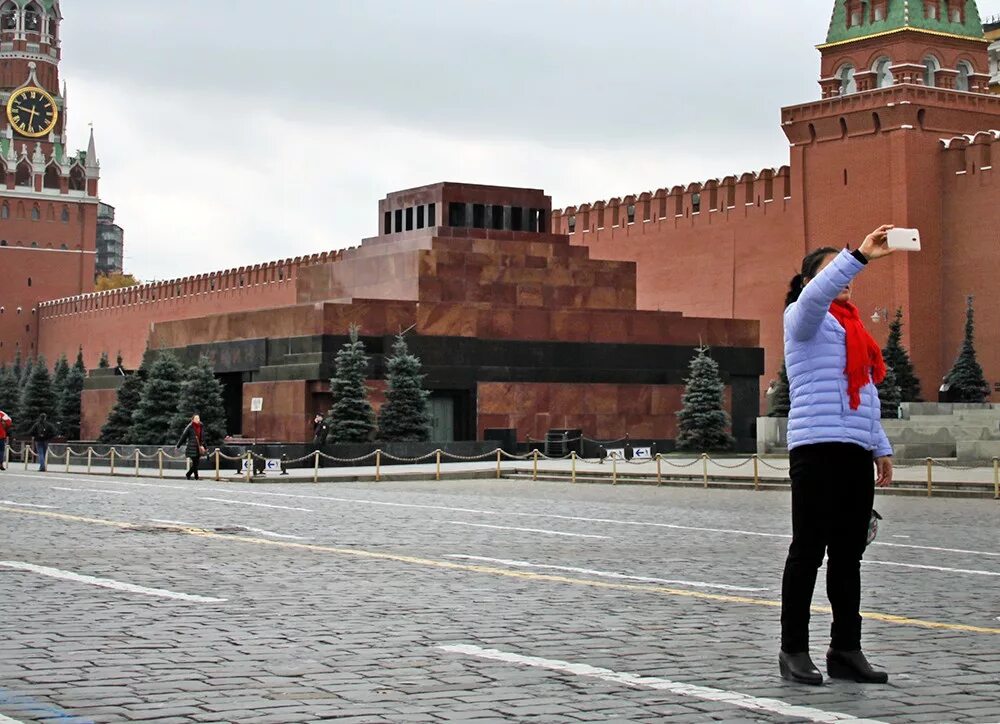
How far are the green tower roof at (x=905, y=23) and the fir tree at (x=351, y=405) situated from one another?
17586 mm

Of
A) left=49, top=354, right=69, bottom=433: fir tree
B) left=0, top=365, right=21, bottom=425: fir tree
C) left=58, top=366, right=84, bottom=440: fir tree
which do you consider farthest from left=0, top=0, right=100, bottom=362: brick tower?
left=58, top=366, right=84, bottom=440: fir tree

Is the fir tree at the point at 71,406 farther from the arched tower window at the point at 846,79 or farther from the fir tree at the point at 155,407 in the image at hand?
the arched tower window at the point at 846,79

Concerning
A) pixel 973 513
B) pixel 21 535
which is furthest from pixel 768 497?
pixel 21 535

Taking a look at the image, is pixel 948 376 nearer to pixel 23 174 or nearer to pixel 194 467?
pixel 194 467

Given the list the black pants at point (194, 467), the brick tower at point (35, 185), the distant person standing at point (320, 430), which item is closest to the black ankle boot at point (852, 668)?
the black pants at point (194, 467)

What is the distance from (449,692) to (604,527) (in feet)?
23.5

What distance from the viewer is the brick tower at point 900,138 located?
36125mm

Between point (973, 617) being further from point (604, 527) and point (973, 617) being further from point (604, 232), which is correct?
point (604, 232)

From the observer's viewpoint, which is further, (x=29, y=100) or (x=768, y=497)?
(x=29, y=100)

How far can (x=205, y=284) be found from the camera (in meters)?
57.3

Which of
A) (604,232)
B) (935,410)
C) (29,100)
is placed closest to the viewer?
(935,410)

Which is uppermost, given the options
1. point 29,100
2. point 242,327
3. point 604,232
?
point 29,100

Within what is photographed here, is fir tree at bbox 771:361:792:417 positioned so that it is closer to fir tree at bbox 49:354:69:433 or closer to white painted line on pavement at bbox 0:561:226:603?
fir tree at bbox 49:354:69:433

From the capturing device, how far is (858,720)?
4207mm
